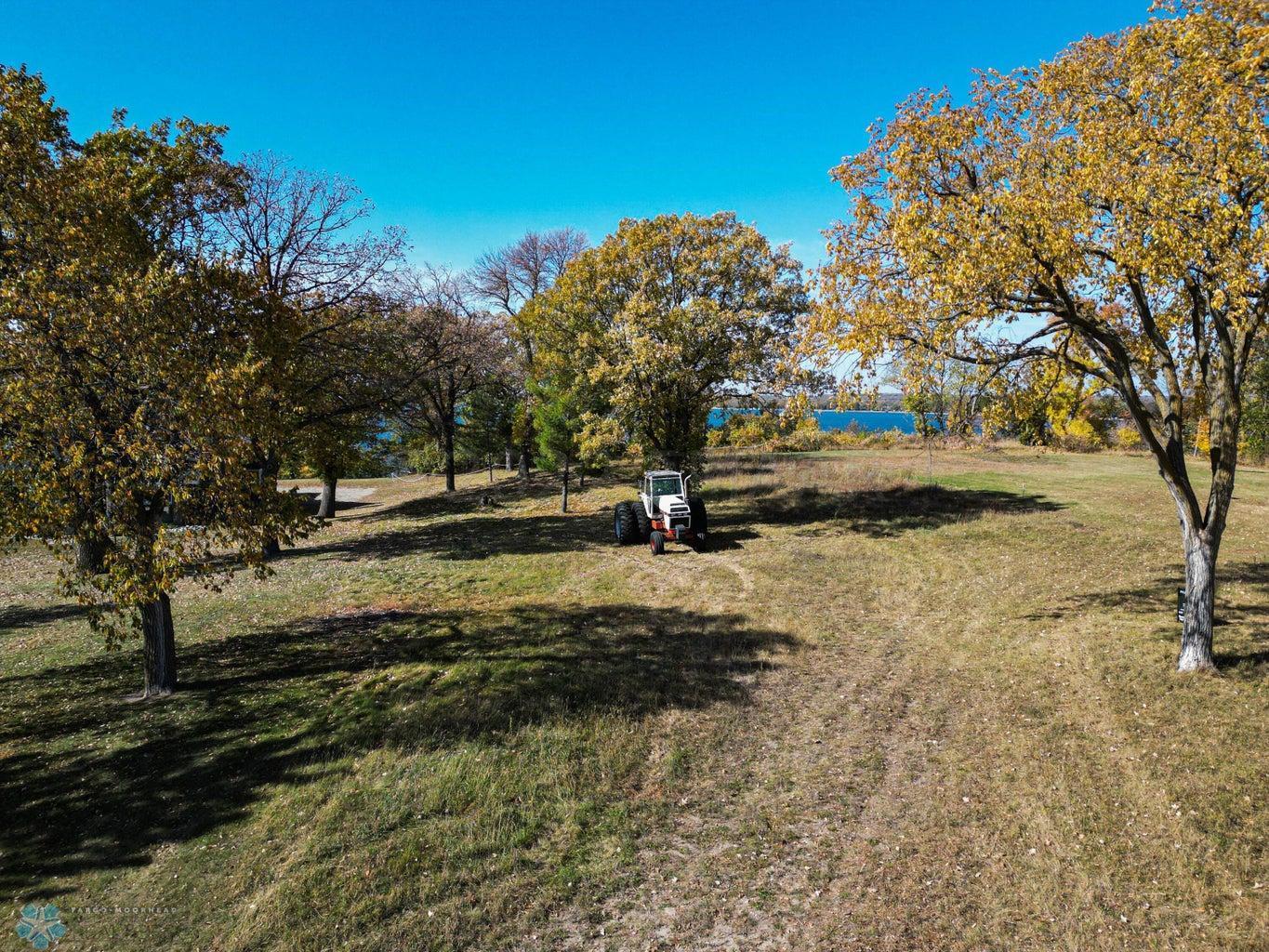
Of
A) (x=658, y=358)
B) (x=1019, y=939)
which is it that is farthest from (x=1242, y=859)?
(x=658, y=358)

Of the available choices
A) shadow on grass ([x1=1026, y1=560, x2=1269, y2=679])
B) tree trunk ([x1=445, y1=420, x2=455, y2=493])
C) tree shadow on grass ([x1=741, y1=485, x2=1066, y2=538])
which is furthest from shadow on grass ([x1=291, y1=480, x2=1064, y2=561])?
tree trunk ([x1=445, y1=420, x2=455, y2=493])

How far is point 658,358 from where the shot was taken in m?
22.3

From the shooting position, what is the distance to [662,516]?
21.1 m

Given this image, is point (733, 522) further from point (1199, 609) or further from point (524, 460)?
point (524, 460)

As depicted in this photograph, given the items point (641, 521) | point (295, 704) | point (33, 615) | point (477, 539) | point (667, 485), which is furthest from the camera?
point (477, 539)

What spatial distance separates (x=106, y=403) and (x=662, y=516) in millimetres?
15193

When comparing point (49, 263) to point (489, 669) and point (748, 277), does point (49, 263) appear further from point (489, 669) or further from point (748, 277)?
point (748, 277)

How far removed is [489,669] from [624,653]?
9.09 ft

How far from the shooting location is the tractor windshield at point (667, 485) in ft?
71.8

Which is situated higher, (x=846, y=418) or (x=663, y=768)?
(x=846, y=418)

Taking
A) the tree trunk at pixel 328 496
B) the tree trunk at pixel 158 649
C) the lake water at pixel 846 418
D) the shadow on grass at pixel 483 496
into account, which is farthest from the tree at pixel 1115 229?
the tree trunk at pixel 328 496

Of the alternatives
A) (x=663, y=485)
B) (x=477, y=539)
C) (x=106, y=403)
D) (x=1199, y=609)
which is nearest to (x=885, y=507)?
(x=663, y=485)

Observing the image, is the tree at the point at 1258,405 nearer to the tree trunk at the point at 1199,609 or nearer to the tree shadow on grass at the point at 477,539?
the tree trunk at the point at 1199,609

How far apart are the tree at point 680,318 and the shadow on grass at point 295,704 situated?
10836 mm
